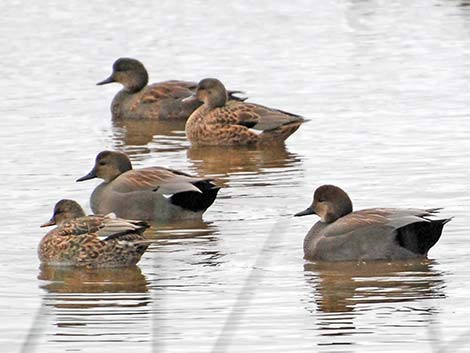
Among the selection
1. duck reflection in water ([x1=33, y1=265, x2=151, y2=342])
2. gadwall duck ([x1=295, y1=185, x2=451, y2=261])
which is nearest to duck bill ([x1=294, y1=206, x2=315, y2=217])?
gadwall duck ([x1=295, y1=185, x2=451, y2=261])

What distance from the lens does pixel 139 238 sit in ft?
36.7

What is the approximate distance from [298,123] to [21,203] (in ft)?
13.1

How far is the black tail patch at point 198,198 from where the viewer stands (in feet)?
41.0

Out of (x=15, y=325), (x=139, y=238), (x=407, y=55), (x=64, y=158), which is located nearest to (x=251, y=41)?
(x=407, y=55)

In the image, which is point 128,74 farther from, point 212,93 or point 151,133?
point 212,93

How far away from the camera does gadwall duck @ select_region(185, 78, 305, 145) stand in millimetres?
16248

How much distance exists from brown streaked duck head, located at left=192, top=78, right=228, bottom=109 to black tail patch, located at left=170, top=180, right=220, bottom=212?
4250mm

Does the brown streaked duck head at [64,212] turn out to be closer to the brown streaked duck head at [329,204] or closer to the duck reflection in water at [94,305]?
the duck reflection in water at [94,305]

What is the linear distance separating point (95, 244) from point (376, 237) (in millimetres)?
1891

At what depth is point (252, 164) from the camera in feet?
50.4

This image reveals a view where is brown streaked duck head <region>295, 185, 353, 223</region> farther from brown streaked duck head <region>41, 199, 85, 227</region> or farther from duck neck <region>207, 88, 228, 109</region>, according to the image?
duck neck <region>207, 88, 228, 109</region>

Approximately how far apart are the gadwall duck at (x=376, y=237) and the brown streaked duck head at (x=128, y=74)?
25.2ft

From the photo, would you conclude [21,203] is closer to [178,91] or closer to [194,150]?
[194,150]

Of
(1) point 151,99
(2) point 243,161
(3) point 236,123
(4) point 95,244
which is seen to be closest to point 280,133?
(3) point 236,123
